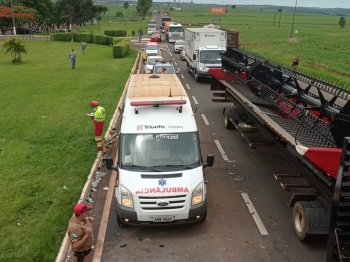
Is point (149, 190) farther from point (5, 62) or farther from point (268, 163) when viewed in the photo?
point (5, 62)

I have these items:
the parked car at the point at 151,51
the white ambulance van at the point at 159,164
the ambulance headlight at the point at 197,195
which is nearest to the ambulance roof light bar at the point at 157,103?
the white ambulance van at the point at 159,164

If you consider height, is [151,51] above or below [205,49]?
below

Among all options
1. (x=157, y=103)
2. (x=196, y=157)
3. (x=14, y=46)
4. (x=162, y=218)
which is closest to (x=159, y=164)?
(x=196, y=157)

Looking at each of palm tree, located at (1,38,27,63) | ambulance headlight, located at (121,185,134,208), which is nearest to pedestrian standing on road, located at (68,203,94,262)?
ambulance headlight, located at (121,185,134,208)

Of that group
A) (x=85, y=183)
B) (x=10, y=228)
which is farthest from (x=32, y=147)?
(x=10, y=228)

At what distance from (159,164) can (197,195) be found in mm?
978

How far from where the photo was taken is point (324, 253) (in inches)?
270

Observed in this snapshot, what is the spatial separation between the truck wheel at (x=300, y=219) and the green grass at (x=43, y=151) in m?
4.50

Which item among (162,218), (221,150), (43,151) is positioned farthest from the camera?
(221,150)

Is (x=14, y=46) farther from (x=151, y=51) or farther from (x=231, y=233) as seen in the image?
(x=231, y=233)

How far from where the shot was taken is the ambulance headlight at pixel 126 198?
7105mm

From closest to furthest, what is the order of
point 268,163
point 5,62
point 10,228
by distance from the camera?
point 10,228 → point 268,163 → point 5,62

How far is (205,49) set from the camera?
23922mm

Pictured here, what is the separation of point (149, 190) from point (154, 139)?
1.23m
